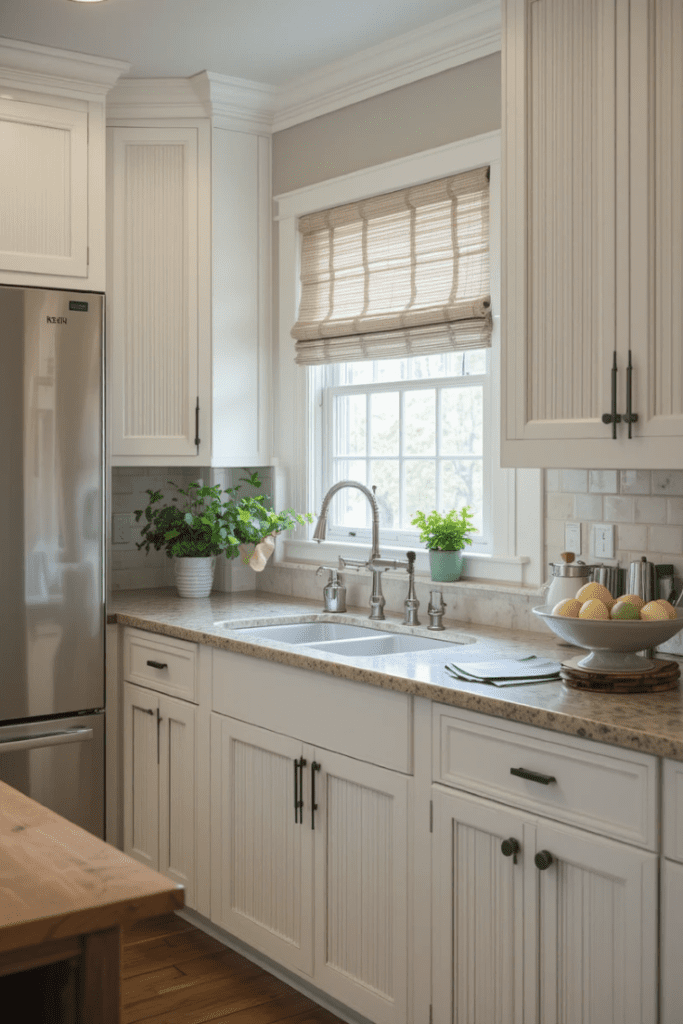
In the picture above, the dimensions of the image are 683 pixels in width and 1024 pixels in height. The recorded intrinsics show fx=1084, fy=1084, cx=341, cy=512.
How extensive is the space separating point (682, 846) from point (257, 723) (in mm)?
1364

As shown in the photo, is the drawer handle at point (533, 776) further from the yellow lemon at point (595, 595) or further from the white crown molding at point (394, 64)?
the white crown molding at point (394, 64)

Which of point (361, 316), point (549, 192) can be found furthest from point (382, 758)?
point (361, 316)

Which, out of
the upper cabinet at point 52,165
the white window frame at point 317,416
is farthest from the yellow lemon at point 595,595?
the upper cabinet at point 52,165

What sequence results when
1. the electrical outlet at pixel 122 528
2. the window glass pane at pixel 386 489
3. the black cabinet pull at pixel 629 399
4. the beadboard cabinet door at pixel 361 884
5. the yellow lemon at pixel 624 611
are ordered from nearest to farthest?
the yellow lemon at pixel 624 611
the black cabinet pull at pixel 629 399
the beadboard cabinet door at pixel 361 884
the window glass pane at pixel 386 489
the electrical outlet at pixel 122 528

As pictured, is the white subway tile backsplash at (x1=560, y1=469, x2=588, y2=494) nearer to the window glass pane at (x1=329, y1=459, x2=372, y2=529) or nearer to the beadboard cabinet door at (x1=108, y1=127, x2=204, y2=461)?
the window glass pane at (x1=329, y1=459, x2=372, y2=529)

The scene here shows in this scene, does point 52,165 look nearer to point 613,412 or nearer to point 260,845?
point 613,412

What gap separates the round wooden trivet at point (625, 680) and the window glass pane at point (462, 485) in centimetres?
114

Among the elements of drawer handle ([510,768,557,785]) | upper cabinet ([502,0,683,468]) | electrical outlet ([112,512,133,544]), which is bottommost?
drawer handle ([510,768,557,785])

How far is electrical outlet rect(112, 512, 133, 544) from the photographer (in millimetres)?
4141

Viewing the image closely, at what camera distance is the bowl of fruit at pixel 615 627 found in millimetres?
2217

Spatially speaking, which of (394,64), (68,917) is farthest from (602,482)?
(68,917)

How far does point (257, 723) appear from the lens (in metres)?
2.94

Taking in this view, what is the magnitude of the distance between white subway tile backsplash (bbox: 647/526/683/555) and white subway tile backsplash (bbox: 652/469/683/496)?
0.09m

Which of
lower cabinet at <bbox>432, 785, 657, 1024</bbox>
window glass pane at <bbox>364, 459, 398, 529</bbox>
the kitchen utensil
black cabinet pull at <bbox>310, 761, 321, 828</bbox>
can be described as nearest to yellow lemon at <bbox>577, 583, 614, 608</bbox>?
the kitchen utensil
